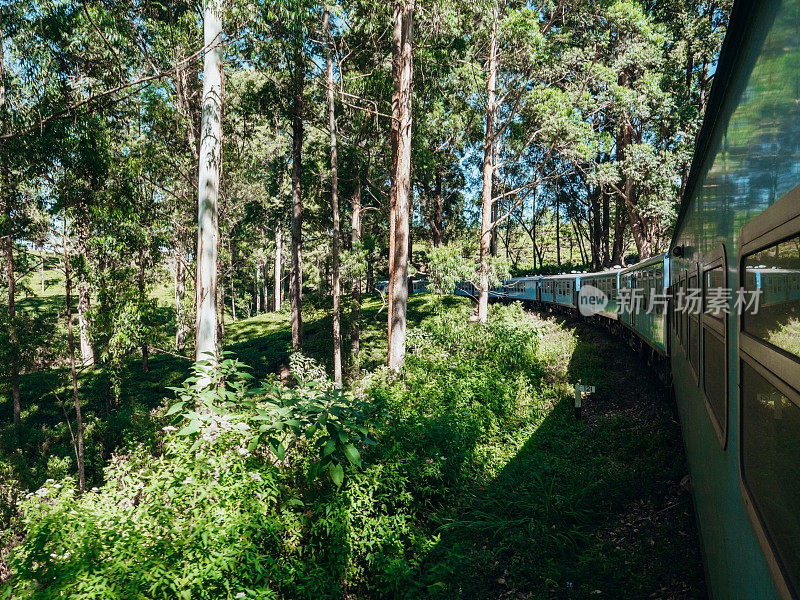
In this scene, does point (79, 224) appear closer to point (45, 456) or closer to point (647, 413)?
point (45, 456)

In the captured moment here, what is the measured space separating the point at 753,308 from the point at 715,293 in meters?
1.31

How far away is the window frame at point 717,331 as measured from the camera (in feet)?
7.25

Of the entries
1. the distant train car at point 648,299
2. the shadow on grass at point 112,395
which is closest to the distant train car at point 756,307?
the distant train car at point 648,299

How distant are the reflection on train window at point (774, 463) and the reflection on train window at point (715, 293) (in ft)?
2.27

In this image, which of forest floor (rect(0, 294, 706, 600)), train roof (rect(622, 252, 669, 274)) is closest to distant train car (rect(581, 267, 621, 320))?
train roof (rect(622, 252, 669, 274))

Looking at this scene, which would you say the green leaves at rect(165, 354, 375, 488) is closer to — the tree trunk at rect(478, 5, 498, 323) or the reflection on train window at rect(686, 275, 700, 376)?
the reflection on train window at rect(686, 275, 700, 376)

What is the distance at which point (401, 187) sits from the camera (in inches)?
448

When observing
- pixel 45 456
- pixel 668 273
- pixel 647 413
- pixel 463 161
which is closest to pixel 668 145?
pixel 463 161

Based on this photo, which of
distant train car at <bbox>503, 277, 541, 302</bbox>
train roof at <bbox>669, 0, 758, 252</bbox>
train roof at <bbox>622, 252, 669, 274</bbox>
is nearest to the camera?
train roof at <bbox>669, 0, 758, 252</bbox>

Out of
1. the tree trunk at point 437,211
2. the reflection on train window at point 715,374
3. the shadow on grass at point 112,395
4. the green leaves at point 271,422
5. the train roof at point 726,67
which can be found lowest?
the shadow on grass at point 112,395

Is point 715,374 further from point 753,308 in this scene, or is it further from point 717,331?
point 753,308

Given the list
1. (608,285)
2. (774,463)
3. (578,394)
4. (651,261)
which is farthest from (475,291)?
(774,463)

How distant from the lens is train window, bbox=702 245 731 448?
2270 millimetres

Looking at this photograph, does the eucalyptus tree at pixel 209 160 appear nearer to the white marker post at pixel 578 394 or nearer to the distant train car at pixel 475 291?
the white marker post at pixel 578 394
